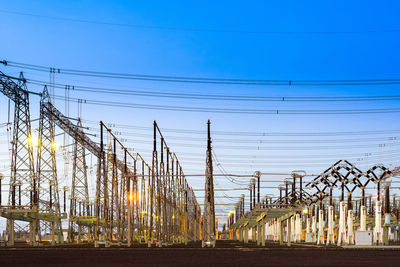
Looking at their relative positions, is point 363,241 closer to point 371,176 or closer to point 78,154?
point 371,176

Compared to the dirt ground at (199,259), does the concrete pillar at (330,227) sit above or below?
below

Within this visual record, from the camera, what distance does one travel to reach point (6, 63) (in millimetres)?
37344

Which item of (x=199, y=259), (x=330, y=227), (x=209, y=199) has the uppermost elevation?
(x=209, y=199)

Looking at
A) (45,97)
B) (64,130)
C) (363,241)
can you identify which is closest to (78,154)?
(64,130)

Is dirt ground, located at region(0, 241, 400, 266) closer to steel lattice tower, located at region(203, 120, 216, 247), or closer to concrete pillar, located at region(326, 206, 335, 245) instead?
steel lattice tower, located at region(203, 120, 216, 247)

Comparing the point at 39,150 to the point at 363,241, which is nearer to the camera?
the point at 363,241

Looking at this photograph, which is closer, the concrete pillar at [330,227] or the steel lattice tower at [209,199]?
the steel lattice tower at [209,199]

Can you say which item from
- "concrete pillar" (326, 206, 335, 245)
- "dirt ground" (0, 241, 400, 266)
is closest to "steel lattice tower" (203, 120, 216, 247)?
"concrete pillar" (326, 206, 335, 245)

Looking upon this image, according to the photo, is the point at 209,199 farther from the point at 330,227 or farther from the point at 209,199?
the point at 330,227

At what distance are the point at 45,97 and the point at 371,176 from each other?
95.8 feet

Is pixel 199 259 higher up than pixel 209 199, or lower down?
lower down

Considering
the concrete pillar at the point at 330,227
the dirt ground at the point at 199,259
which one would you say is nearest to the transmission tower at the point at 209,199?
the concrete pillar at the point at 330,227

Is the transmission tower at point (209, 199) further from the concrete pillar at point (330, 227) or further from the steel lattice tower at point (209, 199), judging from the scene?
the concrete pillar at point (330, 227)

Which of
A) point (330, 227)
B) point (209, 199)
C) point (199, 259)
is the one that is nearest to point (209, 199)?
point (209, 199)
